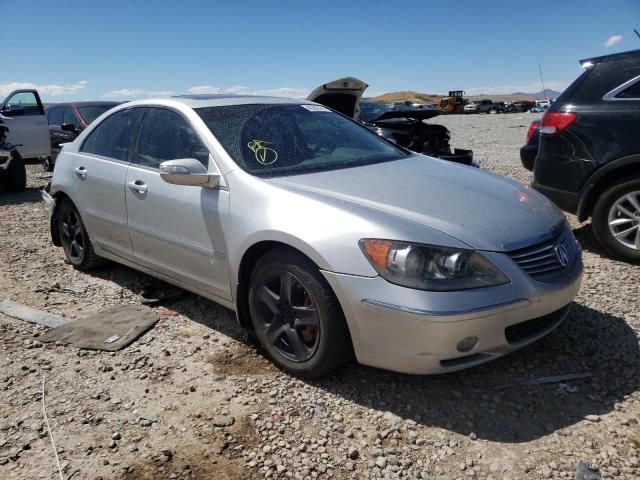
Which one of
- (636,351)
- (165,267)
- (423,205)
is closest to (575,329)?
(636,351)

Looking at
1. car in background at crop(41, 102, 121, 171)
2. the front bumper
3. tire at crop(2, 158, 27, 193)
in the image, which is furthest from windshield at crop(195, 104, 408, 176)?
car in background at crop(41, 102, 121, 171)

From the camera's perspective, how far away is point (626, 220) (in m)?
4.63

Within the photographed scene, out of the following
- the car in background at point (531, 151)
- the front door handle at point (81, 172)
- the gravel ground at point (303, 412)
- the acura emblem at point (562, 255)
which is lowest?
the gravel ground at point (303, 412)

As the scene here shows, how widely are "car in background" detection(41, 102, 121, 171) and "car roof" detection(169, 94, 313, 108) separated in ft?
26.3

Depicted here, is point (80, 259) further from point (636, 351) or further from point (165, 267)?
point (636, 351)

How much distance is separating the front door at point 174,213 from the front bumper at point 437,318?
945mm

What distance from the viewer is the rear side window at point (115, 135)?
407 centimetres

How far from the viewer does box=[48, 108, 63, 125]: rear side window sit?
1195 centimetres

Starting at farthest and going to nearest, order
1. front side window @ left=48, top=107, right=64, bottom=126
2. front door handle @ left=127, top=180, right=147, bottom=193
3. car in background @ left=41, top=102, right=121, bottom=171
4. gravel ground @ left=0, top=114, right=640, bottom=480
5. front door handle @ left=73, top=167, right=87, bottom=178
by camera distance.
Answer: front side window @ left=48, top=107, right=64, bottom=126 < car in background @ left=41, top=102, right=121, bottom=171 < front door handle @ left=73, top=167, right=87, bottom=178 < front door handle @ left=127, top=180, right=147, bottom=193 < gravel ground @ left=0, top=114, right=640, bottom=480

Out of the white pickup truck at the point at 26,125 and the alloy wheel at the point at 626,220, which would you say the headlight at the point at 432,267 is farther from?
the white pickup truck at the point at 26,125

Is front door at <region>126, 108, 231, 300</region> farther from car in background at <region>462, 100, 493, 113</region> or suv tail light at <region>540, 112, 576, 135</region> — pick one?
car in background at <region>462, 100, 493, 113</region>

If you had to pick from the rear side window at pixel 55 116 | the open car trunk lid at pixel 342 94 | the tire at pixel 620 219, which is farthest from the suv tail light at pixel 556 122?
the rear side window at pixel 55 116

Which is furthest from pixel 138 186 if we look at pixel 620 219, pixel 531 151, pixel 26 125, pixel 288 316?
pixel 26 125

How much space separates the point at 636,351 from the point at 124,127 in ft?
12.8
